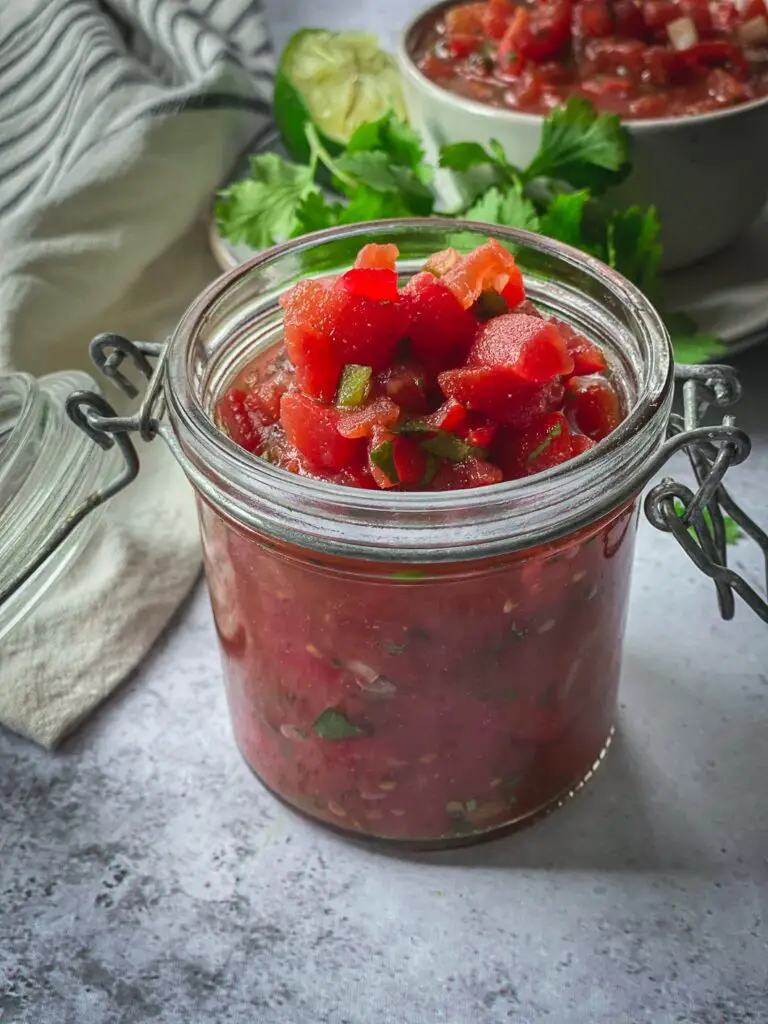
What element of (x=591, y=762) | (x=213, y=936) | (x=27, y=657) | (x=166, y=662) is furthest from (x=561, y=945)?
(x=27, y=657)

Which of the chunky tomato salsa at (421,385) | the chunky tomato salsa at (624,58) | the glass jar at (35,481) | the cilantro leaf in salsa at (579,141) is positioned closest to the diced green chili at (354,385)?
the chunky tomato salsa at (421,385)

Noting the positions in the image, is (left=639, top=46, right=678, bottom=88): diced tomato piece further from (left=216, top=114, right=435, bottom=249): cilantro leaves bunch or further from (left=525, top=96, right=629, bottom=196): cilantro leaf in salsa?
(left=216, top=114, right=435, bottom=249): cilantro leaves bunch

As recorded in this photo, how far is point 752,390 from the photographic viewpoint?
5.42 ft

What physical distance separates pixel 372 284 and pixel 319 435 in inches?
5.3

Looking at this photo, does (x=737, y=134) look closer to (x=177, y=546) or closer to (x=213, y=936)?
(x=177, y=546)

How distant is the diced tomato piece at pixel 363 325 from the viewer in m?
0.91

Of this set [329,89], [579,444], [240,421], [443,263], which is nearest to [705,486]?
[579,444]

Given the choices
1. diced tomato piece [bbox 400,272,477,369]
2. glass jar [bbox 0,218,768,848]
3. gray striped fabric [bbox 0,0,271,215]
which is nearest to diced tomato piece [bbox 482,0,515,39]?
gray striped fabric [bbox 0,0,271,215]

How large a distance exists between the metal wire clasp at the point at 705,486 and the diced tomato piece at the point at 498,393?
0.12 metres

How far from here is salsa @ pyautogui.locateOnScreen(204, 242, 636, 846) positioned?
0.90 metres

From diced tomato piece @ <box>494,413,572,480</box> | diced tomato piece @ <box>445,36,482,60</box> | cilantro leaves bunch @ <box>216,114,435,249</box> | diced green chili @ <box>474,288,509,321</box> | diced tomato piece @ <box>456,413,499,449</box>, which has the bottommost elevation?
diced tomato piece @ <box>445,36,482,60</box>

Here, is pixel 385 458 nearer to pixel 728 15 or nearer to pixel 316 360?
pixel 316 360

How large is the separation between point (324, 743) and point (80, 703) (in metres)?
0.36

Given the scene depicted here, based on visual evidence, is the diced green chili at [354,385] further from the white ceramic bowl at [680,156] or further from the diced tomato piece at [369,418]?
the white ceramic bowl at [680,156]
